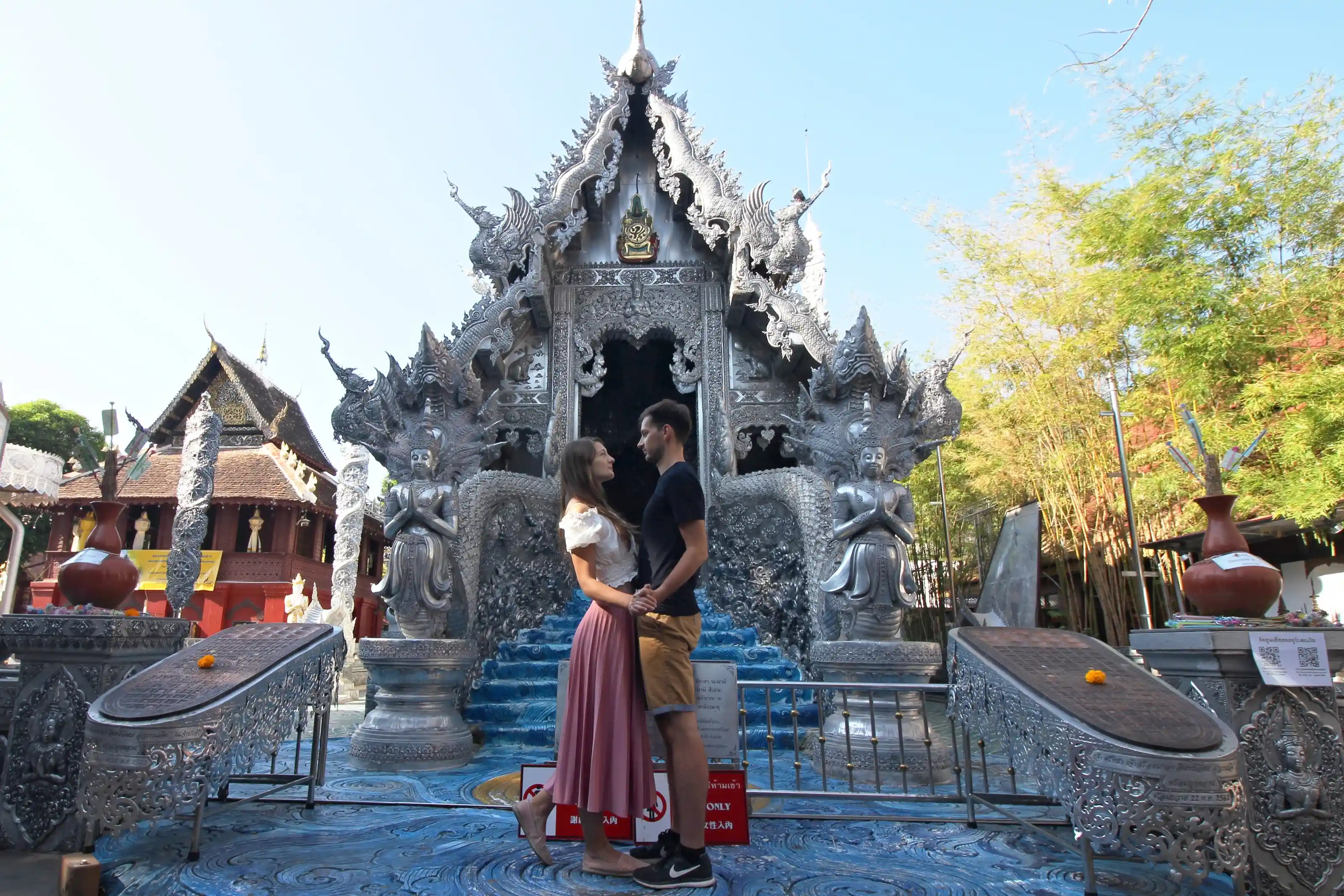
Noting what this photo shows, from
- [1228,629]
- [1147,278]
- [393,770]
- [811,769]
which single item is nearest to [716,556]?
[811,769]

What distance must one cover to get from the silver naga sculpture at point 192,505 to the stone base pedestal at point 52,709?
4.90m

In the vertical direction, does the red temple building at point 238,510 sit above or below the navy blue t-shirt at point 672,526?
above

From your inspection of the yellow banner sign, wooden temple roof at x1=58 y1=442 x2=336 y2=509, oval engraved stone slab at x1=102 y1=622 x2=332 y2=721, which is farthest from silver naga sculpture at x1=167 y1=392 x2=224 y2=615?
the yellow banner sign

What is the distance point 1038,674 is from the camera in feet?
8.64

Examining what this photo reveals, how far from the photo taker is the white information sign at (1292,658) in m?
2.32

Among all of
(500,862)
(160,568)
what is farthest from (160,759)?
(160,568)

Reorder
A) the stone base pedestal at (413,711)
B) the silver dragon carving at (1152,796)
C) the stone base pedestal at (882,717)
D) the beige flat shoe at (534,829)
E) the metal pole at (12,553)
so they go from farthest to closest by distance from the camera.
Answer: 1. the metal pole at (12,553)
2. the stone base pedestal at (413,711)
3. the stone base pedestal at (882,717)
4. the beige flat shoe at (534,829)
5. the silver dragon carving at (1152,796)

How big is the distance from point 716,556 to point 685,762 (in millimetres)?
4507

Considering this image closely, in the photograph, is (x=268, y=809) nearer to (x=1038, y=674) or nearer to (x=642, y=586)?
(x=642, y=586)

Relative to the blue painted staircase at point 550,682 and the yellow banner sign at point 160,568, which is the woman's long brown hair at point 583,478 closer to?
the blue painted staircase at point 550,682

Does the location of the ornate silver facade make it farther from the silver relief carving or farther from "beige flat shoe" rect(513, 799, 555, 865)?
"beige flat shoe" rect(513, 799, 555, 865)

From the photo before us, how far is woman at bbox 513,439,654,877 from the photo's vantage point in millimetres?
2180

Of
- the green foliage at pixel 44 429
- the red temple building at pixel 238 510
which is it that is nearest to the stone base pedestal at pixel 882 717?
the red temple building at pixel 238 510

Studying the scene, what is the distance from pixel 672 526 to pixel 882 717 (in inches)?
100
